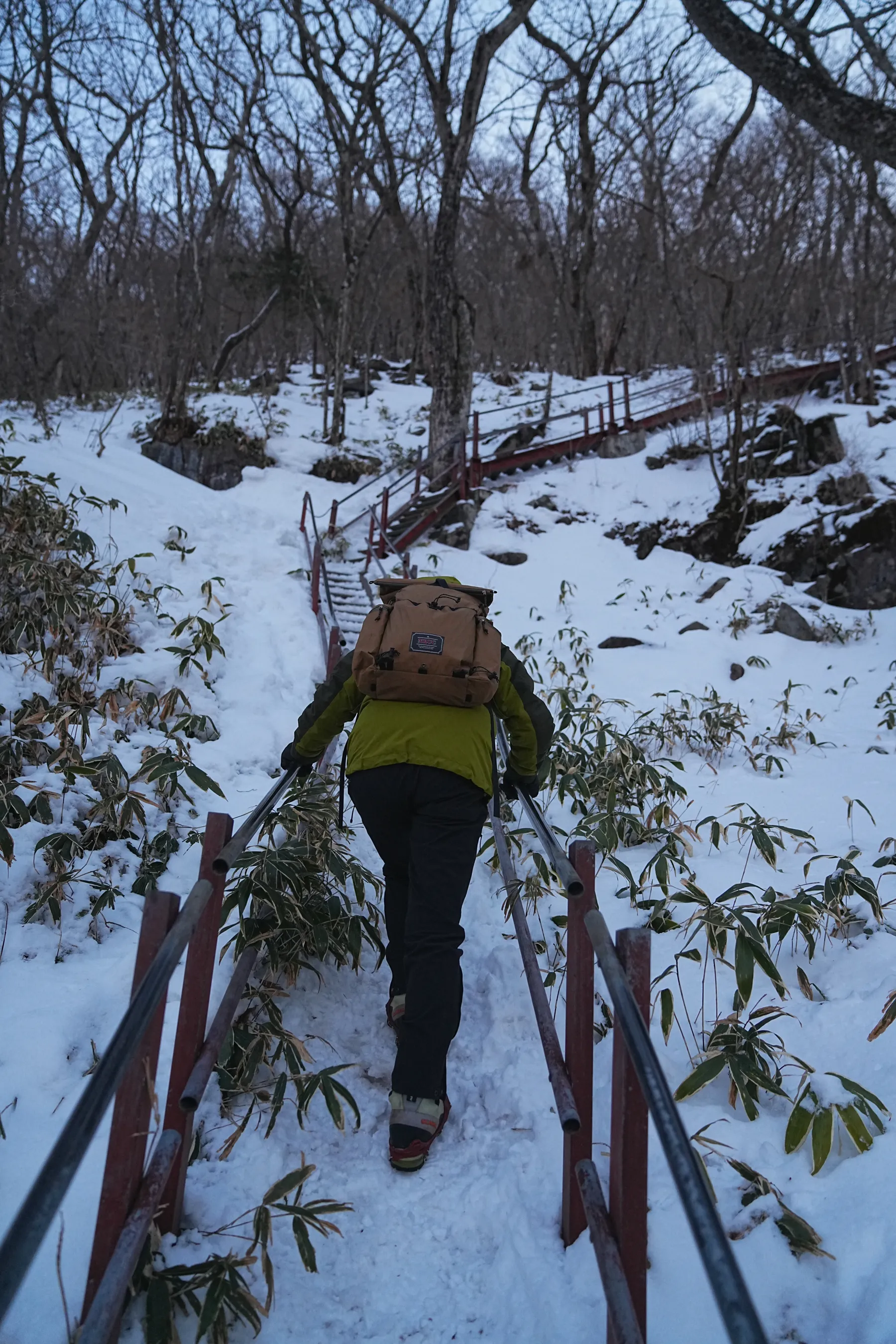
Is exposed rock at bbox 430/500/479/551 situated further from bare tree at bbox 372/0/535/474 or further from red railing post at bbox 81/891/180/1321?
red railing post at bbox 81/891/180/1321

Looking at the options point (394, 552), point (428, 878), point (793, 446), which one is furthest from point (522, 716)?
point (793, 446)

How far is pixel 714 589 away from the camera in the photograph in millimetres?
10625

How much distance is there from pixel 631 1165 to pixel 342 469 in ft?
51.4

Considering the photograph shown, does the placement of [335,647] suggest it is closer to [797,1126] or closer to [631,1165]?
[797,1126]

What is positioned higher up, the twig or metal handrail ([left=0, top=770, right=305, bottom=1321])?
metal handrail ([left=0, top=770, right=305, bottom=1321])

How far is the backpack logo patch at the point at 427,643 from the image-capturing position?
7.96 ft

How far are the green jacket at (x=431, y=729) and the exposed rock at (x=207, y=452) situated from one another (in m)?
13.2

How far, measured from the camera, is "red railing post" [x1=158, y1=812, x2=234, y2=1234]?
1784 millimetres

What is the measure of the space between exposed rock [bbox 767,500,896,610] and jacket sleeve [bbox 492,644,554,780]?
28.6 ft

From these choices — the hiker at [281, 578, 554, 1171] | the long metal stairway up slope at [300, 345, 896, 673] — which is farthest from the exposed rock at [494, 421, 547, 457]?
the hiker at [281, 578, 554, 1171]

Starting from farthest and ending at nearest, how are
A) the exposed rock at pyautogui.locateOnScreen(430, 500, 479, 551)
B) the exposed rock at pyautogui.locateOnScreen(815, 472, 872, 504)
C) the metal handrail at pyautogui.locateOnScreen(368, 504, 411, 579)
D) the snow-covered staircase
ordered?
the exposed rock at pyautogui.locateOnScreen(430, 500, 479, 551) → the exposed rock at pyautogui.locateOnScreen(815, 472, 872, 504) → the metal handrail at pyautogui.locateOnScreen(368, 504, 411, 579) → the snow-covered staircase

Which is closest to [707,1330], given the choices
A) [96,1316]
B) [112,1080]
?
[96,1316]

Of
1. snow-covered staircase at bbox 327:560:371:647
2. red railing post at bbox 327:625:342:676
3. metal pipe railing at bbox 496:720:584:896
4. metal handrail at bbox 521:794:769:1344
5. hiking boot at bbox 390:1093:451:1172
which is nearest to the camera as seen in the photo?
metal handrail at bbox 521:794:769:1344

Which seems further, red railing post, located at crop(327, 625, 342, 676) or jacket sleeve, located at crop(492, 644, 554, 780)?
red railing post, located at crop(327, 625, 342, 676)
